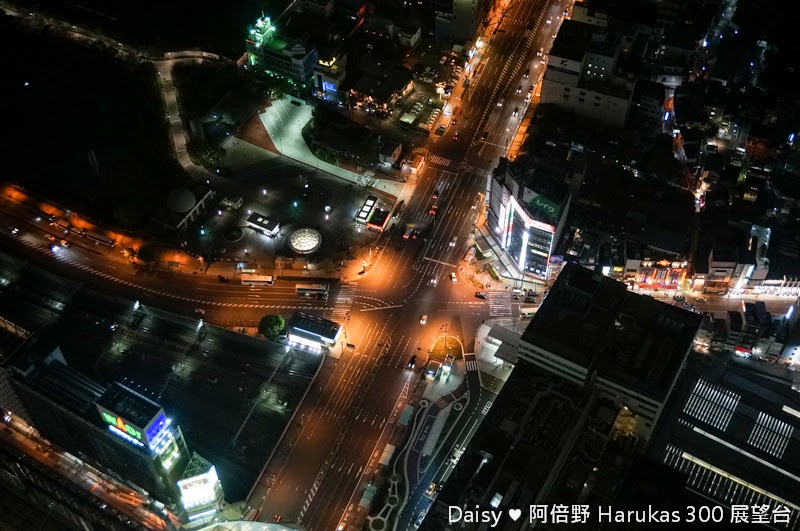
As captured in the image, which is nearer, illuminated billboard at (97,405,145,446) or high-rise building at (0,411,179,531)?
illuminated billboard at (97,405,145,446)

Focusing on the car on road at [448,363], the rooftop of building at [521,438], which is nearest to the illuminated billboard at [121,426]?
the rooftop of building at [521,438]

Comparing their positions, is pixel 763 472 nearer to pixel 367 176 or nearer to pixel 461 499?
pixel 461 499

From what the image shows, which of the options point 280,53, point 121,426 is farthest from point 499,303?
point 280,53

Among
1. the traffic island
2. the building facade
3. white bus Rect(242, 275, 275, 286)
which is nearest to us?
the traffic island

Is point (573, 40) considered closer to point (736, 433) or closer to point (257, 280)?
point (257, 280)

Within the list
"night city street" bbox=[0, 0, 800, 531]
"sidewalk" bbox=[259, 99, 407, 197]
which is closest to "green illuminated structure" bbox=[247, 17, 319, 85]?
"night city street" bbox=[0, 0, 800, 531]

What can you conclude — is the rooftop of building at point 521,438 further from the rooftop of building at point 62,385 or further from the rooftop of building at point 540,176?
the rooftop of building at point 62,385

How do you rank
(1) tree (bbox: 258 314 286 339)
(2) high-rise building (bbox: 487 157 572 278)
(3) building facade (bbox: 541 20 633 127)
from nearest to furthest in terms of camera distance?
(1) tree (bbox: 258 314 286 339) < (2) high-rise building (bbox: 487 157 572 278) < (3) building facade (bbox: 541 20 633 127)

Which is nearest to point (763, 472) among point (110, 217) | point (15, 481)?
point (15, 481)

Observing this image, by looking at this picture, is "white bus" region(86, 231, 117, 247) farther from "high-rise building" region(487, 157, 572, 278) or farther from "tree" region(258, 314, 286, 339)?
"high-rise building" region(487, 157, 572, 278)
